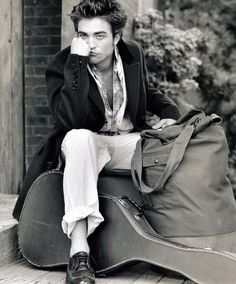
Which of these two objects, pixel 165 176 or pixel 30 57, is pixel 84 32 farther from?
pixel 30 57

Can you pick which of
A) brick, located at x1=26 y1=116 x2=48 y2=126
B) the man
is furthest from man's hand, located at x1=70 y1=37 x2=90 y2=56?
brick, located at x1=26 y1=116 x2=48 y2=126

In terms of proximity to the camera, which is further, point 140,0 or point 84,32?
point 140,0

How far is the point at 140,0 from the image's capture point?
671 cm

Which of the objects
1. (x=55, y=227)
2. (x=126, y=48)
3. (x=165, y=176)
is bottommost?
(x=55, y=227)

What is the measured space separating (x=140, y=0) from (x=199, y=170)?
404 centimetres

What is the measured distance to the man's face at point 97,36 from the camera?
333 cm

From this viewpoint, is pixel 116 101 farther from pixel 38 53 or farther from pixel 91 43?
pixel 38 53

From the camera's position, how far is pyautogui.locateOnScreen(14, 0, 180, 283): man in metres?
2.99

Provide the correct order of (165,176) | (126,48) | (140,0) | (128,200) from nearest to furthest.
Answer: (165,176), (128,200), (126,48), (140,0)

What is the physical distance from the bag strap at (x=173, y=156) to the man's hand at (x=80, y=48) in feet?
1.79

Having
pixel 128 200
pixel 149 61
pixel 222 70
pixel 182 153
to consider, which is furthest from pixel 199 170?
pixel 222 70

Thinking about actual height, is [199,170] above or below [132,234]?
above

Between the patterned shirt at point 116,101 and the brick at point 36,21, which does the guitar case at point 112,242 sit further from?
the brick at point 36,21

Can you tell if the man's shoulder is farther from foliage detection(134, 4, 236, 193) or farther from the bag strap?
foliage detection(134, 4, 236, 193)
